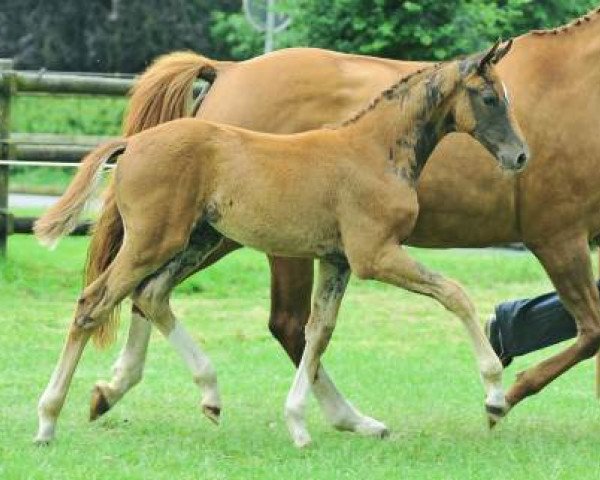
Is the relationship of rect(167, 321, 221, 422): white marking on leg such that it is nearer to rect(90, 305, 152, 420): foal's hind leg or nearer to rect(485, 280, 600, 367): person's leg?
rect(90, 305, 152, 420): foal's hind leg

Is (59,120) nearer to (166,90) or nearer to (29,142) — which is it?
(29,142)

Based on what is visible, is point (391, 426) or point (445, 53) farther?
point (445, 53)

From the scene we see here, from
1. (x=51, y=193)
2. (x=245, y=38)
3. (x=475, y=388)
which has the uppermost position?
(x=475, y=388)

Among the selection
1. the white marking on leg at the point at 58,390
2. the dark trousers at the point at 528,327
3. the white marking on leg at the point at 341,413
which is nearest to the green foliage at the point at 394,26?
the dark trousers at the point at 528,327

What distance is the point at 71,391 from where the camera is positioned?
8.48 m

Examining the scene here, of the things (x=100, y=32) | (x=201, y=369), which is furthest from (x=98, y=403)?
(x=100, y=32)

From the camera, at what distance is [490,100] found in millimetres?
6727

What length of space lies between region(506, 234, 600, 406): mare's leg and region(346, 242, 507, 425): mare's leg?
2.87 feet

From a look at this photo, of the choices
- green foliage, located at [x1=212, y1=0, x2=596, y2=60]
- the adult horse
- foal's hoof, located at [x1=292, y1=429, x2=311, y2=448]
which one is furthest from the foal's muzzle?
green foliage, located at [x1=212, y1=0, x2=596, y2=60]

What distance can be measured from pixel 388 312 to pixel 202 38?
941 inches

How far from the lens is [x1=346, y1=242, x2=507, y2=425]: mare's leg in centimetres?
654

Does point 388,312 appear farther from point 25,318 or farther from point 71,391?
point 71,391

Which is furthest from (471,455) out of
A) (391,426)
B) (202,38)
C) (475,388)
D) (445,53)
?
(202,38)

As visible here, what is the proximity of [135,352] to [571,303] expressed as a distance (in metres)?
2.11
